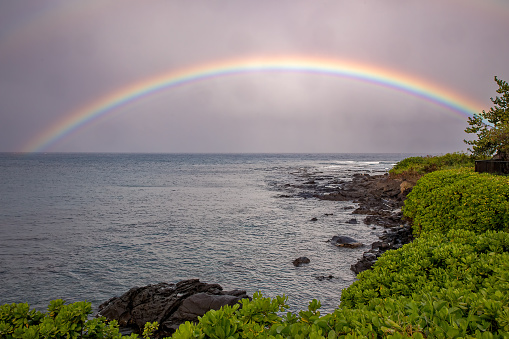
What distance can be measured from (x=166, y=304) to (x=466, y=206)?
32.0 ft

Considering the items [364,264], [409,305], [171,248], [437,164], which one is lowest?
[171,248]

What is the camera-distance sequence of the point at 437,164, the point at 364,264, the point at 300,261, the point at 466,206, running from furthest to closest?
the point at 437,164 < the point at 300,261 < the point at 364,264 < the point at 466,206

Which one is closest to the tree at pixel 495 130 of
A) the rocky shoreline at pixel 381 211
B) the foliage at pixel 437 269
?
the rocky shoreline at pixel 381 211

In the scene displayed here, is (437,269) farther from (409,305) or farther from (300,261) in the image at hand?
(300,261)

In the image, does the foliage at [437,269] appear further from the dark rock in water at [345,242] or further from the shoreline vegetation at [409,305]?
the dark rock in water at [345,242]

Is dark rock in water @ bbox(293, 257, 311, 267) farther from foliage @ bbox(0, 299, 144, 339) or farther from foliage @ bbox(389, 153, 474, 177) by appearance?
foliage @ bbox(389, 153, 474, 177)

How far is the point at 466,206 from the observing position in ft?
30.7

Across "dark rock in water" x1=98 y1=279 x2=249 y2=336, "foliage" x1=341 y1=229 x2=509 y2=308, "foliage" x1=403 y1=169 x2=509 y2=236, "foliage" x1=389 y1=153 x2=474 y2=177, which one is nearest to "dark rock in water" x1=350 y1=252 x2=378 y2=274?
"foliage" x1=403 y1=169 x2=509 y2=236

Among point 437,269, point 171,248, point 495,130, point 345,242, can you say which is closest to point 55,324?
point 437,269

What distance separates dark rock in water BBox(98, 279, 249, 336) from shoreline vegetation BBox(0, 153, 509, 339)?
1.72 feet

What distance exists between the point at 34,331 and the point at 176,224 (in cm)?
1873

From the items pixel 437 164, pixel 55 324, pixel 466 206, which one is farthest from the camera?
pixel 437 164

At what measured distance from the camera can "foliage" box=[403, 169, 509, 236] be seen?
28.4ft

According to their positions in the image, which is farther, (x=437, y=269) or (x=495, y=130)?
(x=495, y=130)
